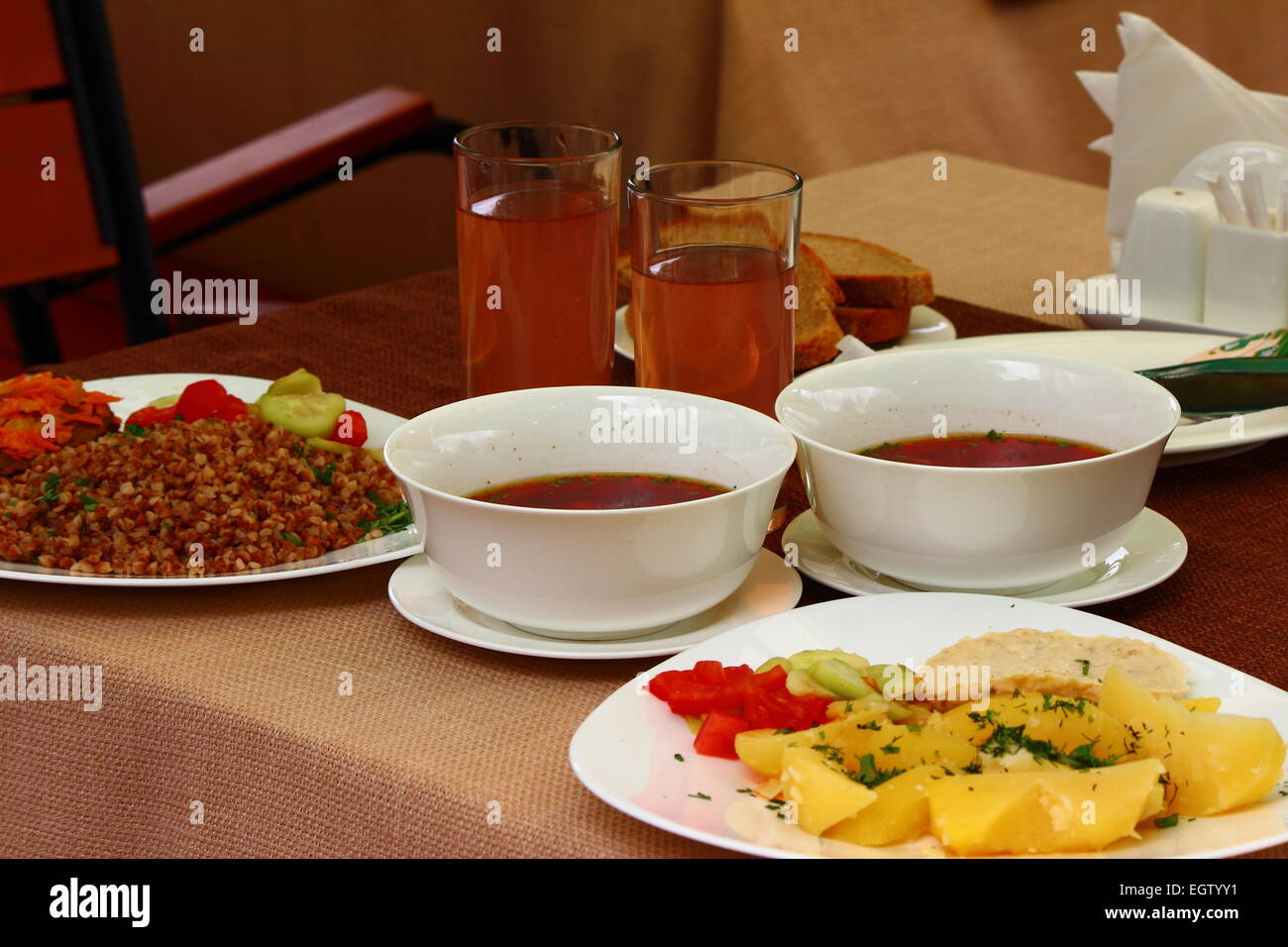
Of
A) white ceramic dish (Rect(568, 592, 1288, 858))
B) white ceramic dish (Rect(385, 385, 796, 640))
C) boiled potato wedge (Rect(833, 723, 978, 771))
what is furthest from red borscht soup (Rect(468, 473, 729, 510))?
boiled potato wedge (Rect(833, 723, 978, 771))

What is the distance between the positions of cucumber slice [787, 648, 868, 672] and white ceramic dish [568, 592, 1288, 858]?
3cm

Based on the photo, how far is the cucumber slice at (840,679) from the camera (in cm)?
71

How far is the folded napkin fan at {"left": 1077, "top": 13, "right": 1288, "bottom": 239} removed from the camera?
5.31 ft

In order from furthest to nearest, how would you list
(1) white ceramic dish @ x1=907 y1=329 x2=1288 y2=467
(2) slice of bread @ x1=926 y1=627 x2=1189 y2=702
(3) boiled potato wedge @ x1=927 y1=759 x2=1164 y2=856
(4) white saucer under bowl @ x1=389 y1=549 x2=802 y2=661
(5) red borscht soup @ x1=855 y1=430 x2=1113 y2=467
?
1. (1) white ceramic dish @ x1=907 y1=329 x2=1288 y2=467
2. (5) red borscht soup @ x1=855 y1=430 x2=1113 y2=467
3. (4) white saucer under bowl @ x1=389 y1=549 x2=802 y2=661
4. (2) slice of bread @ x1=926 y1=627 x2=1189 y2=702
5. (3) boiled potato wedge @ x1=927 y1=759 x2=1164 y2=856

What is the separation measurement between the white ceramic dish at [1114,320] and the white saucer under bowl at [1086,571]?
427mm

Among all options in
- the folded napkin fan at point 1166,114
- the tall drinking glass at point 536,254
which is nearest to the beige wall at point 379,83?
the folded napkin fan at point 1166,114

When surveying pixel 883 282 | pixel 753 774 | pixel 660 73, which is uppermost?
pixel 660 73

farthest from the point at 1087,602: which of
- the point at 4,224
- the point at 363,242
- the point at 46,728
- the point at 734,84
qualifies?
the point at 363,242

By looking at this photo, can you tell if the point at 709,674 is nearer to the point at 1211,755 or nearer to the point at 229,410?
the point at 1211,755

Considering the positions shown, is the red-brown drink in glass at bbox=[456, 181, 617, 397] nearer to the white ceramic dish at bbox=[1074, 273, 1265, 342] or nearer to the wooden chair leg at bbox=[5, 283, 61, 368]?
the white ceramic dish at bbox=[1074, 273, 1265, 342]

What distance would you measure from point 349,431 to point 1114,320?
761mm

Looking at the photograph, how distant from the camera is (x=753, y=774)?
68cm

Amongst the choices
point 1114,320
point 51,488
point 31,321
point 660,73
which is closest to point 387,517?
point 51,488
